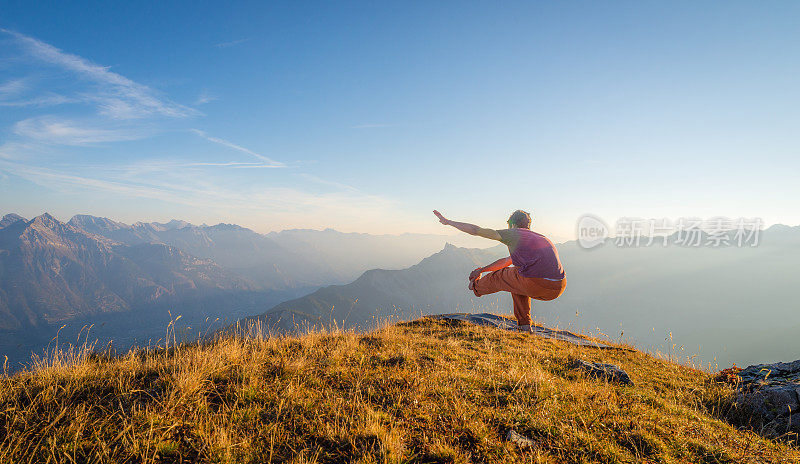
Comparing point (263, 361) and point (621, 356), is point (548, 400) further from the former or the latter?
point (621, 356)

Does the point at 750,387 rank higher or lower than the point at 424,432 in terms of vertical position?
lower

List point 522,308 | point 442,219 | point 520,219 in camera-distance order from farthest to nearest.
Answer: point 522,308 → point 520,219 → point 442,219

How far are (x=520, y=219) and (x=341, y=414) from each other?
7.18 metres

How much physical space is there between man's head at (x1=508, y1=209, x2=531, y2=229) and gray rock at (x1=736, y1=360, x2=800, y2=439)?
5.31 metres

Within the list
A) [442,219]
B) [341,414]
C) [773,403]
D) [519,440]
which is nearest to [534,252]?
[442,219]

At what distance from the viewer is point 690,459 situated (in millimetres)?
3643

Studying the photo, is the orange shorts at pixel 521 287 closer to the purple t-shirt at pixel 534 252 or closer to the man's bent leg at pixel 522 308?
the man's bent leg at pixel 522 308

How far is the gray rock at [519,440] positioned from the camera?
3545mm

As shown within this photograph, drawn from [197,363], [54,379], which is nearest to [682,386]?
[197,363]

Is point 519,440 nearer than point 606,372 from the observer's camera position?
Yes

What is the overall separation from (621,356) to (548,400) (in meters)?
6.18

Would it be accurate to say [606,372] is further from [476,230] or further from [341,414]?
[341,414]

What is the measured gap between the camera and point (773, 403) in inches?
224

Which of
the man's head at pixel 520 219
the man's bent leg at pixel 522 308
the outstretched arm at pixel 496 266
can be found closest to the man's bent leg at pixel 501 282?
the outstretched arm at pixel 496 266
